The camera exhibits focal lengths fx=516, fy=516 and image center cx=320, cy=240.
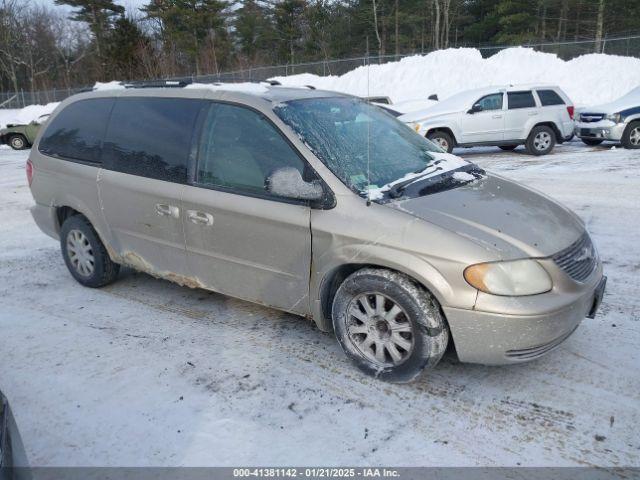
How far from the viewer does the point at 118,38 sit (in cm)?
3791

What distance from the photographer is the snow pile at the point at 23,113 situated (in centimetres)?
3009

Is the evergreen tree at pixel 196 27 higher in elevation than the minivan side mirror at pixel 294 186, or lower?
higher

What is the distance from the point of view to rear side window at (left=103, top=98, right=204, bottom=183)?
3.86 m

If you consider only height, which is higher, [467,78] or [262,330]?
[467,78]

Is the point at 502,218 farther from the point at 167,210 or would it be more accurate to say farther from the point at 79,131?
the point at 79,131

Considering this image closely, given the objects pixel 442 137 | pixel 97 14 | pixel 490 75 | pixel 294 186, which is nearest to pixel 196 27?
pixel 97 14

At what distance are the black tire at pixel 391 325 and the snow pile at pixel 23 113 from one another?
3010 centimetres

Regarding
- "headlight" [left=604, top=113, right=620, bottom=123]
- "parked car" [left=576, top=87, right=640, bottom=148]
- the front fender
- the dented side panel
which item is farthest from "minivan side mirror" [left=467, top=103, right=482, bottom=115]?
the front fender

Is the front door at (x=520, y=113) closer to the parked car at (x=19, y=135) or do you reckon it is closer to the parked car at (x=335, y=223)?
the parked car at (x=335, y=223)

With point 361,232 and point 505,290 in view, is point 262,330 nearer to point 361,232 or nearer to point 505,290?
point 361,232

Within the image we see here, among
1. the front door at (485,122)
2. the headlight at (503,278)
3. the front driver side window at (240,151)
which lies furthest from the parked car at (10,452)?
the front door at (485,122)

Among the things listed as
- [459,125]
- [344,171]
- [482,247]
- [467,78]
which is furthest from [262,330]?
[467,78]

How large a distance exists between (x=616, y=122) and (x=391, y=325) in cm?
1187

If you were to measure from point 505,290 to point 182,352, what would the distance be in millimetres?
2208
